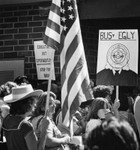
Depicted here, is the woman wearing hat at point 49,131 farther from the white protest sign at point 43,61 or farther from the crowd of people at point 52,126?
the white protest sign at point 43,61

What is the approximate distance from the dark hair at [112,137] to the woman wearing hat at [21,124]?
1840 millimetres

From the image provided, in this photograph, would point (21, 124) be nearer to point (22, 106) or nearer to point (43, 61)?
point (22, 106)

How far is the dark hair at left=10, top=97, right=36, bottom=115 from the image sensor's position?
443 cm

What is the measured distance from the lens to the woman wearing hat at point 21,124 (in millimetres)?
4188

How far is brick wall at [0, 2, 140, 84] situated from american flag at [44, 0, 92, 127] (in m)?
4.03

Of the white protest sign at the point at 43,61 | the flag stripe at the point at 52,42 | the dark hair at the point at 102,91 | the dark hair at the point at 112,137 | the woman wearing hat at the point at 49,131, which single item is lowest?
the woman wearing hat at the point at 49,131

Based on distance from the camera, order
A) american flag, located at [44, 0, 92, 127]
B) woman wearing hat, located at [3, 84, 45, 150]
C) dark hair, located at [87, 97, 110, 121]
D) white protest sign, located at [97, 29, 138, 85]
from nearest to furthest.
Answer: woman wearing hat, located at [3, 84, 45, 150], american flag, located at [44, 0, 92, 127], dark hair, located at [87, 97, 110, 121], white protest sign, located at [97, 29, 138, 85]

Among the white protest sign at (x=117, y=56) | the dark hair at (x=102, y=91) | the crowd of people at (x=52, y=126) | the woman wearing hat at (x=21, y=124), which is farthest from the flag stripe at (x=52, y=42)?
the dark hair at (x=102, y=91)

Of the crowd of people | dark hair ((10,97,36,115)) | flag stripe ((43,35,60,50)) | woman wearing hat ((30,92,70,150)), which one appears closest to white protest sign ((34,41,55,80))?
the crowd of people

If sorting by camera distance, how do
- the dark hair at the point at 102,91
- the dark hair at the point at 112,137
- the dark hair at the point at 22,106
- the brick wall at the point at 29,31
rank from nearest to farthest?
the dark hair at the point at 112,137, the dark hair at the point at 22,106, the dark hair at the point at 102,91, the brick wall at the point at 29,31

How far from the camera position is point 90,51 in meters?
9.62

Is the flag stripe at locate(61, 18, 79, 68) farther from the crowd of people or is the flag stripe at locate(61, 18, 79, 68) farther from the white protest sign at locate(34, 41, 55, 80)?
the white protest sign at locate(34, 41, 55, 80)

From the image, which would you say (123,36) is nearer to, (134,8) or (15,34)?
(134,8)

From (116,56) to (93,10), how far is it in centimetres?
262
